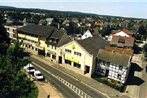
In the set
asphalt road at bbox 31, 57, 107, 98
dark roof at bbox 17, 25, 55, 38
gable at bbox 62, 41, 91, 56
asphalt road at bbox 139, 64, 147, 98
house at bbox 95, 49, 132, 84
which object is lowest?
asphalt road at bbox 139, 64, 147, 98

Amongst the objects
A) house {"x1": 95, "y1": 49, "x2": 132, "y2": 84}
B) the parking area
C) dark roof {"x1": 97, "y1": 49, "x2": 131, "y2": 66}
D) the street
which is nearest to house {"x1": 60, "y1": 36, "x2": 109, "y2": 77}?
house {"x1": 95, "y1": 49, "x2": 132, "y2": 84}

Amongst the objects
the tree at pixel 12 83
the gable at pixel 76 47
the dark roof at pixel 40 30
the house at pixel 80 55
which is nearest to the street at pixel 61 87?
the house at pixel 80 55

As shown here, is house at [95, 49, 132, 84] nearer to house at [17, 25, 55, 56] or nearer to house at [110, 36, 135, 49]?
house at [17, 25, 55, 56]

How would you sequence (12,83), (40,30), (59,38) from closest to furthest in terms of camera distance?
(12,83) → (59,38) → (40,30)

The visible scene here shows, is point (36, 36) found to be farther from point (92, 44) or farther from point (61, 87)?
point (61, 87)

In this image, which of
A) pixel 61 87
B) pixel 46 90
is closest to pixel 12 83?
pixel 46 90
